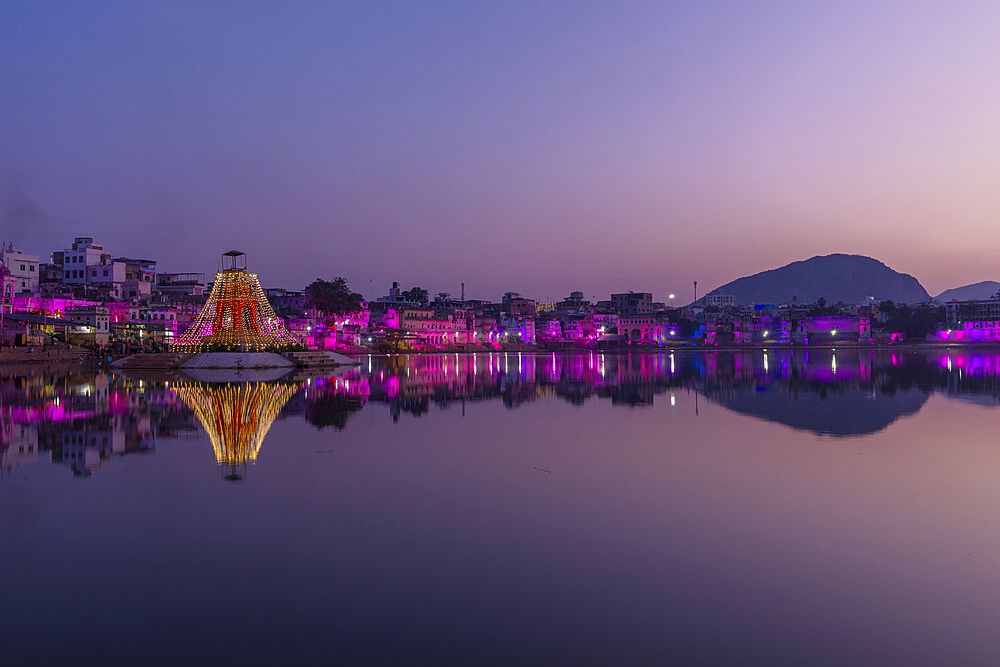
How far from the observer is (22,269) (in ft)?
263

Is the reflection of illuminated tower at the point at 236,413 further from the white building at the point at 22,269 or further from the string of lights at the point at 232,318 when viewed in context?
the white building at the point at 22,269

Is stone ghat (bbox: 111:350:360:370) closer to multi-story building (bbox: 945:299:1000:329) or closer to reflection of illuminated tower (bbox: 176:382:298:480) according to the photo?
reflection of illuminated tower (bbox: 176:382:298:480)

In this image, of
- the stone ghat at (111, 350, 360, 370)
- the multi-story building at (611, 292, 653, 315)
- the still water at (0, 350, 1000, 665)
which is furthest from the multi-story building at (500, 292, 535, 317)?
the still water at (0, 350, 1000, 665)

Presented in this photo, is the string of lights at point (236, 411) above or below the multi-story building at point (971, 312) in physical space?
below

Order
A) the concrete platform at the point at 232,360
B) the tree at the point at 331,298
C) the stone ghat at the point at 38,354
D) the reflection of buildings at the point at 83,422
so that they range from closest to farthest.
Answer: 1. the reflection of buildings at the point at 83,422
2. the concrete platform at the point at 232,360
3. the stone ghat at the point at 38,354
4. the tree at the point at 331,298

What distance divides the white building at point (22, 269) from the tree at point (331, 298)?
35477mm

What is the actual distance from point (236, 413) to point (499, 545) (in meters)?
16.0

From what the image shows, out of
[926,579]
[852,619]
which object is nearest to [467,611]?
[852,619]

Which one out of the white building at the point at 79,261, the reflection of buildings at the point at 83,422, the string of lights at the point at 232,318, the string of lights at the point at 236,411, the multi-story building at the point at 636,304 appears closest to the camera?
the reflection of buildings at the point at 83,422

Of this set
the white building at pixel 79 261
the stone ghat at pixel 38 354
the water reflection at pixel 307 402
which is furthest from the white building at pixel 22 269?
the water reflection at pixel 307 402

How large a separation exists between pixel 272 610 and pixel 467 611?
1.84 m

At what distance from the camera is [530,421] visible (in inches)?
782

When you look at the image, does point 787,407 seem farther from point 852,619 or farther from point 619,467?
point 852,619

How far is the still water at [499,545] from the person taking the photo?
5.41m
